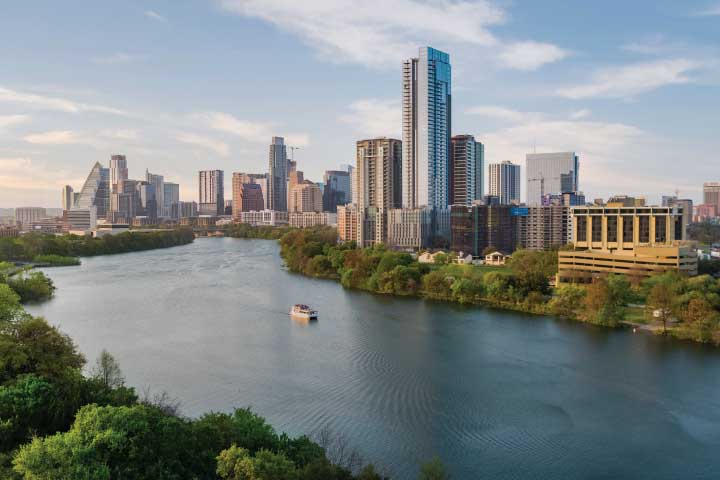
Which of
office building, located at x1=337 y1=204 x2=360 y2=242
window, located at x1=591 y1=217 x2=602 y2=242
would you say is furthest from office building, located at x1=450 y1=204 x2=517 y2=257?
office building, located at x1=337 y1=204 x2=360 y2=242

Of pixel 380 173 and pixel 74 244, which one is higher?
pixel 380 173

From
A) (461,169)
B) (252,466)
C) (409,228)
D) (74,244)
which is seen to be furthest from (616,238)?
(74,244)

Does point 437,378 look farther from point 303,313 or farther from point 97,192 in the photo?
point 97,192

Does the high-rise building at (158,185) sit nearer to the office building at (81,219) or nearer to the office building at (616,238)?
the office building at (81,219)

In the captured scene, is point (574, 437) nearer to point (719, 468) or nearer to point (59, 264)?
point (719, 468)

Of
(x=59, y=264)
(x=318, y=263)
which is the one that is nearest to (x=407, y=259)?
(x=318, y=263)
